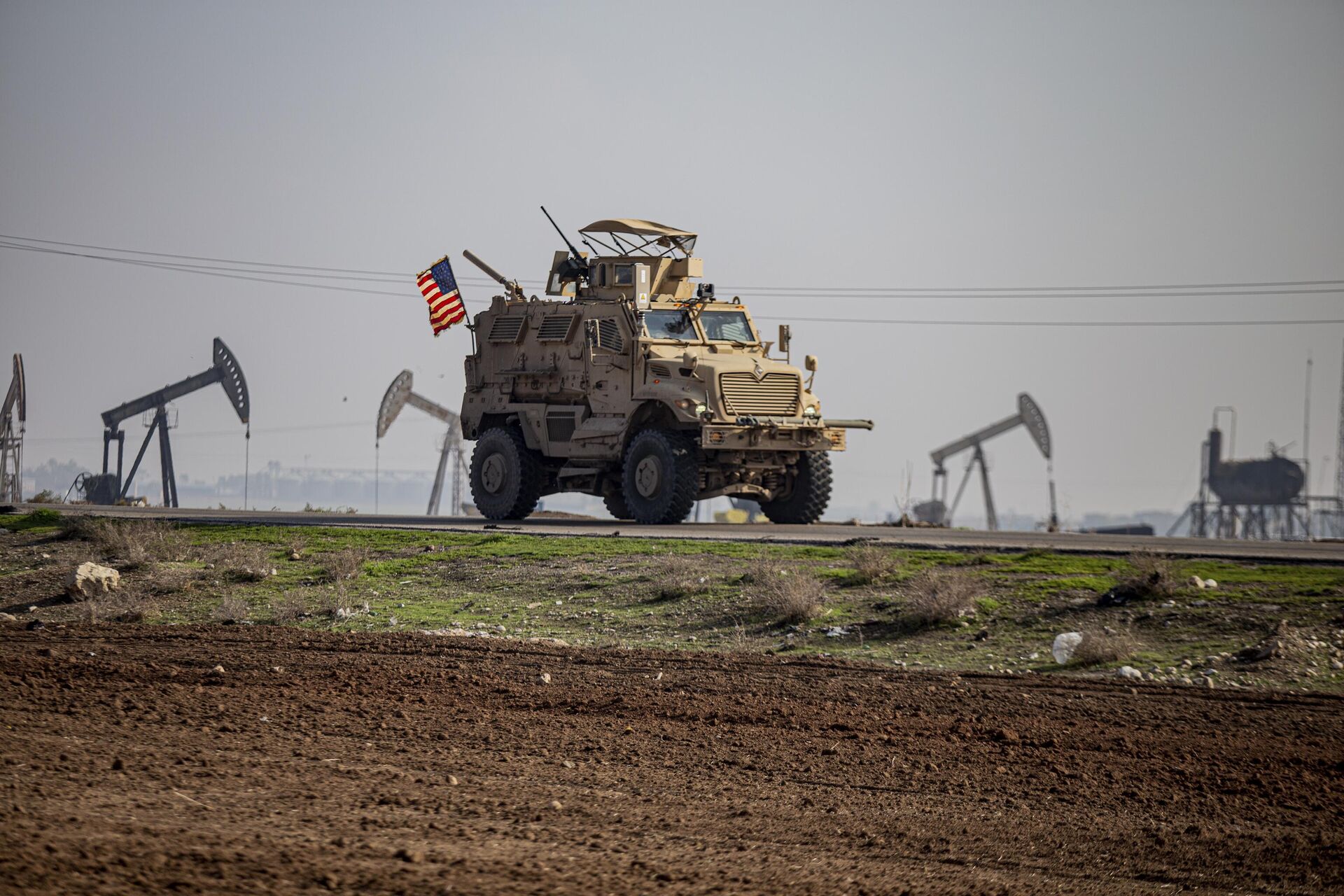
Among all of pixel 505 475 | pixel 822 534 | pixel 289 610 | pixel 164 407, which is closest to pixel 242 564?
pixel 289 610

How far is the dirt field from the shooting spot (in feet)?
20.9

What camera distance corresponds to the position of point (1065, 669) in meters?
12.6

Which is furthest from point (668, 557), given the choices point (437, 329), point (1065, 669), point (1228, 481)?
point (1228, 481)

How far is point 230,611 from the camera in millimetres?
15258

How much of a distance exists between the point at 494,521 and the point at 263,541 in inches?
259

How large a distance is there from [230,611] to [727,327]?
41.9 feet

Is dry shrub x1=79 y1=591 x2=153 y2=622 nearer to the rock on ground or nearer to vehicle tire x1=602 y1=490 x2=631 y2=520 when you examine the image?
the rock on ground

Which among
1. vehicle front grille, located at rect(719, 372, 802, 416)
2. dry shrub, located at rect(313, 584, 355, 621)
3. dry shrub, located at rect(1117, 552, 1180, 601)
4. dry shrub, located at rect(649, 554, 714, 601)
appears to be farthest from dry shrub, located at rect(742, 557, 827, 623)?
vehicle front grille, located at rect(719, 372, 802, 416)

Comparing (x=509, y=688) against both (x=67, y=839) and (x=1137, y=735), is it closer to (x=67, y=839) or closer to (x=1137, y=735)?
(x=1137, y=735)

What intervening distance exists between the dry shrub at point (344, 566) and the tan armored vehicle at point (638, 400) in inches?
275

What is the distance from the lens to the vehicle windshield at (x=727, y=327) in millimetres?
26000

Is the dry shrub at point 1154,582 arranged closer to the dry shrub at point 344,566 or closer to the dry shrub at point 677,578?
the dry shrub at point 677,578

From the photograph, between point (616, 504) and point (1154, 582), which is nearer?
point (1154, 582)

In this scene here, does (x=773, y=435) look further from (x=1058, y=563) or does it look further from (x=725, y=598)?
(x=725, y=598)
